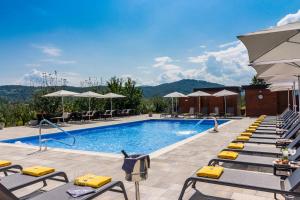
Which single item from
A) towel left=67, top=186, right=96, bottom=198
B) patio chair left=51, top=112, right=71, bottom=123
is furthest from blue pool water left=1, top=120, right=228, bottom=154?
towel left=67, top=186, right=96, bottom=198

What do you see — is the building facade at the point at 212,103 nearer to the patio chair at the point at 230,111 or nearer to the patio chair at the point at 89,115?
the patio chair at the point at 230,111

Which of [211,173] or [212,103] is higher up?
[212,103]

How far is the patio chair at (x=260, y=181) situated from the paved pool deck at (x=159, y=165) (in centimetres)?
41

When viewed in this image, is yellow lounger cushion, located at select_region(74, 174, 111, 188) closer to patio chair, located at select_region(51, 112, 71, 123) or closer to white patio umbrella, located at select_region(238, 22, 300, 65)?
white patio umbrella, located at select_region(238, 22, 300, 65)

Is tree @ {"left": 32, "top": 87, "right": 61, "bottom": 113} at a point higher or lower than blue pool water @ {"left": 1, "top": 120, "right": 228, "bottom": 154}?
higher

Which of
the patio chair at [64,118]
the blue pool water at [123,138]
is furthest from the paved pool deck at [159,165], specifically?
the patio chair at [64,118]

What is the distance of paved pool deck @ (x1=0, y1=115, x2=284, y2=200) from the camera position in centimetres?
420

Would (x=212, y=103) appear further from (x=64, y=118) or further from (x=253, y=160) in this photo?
(x=253, y=160)

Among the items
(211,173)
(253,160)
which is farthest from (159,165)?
(211,173)

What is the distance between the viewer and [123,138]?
45.0ft

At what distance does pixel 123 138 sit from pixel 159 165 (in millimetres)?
7928

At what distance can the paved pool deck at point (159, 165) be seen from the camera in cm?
420

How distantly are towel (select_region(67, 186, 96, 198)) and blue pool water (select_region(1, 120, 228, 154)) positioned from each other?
683 centimetres

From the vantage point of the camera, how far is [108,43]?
2298 centimetres
